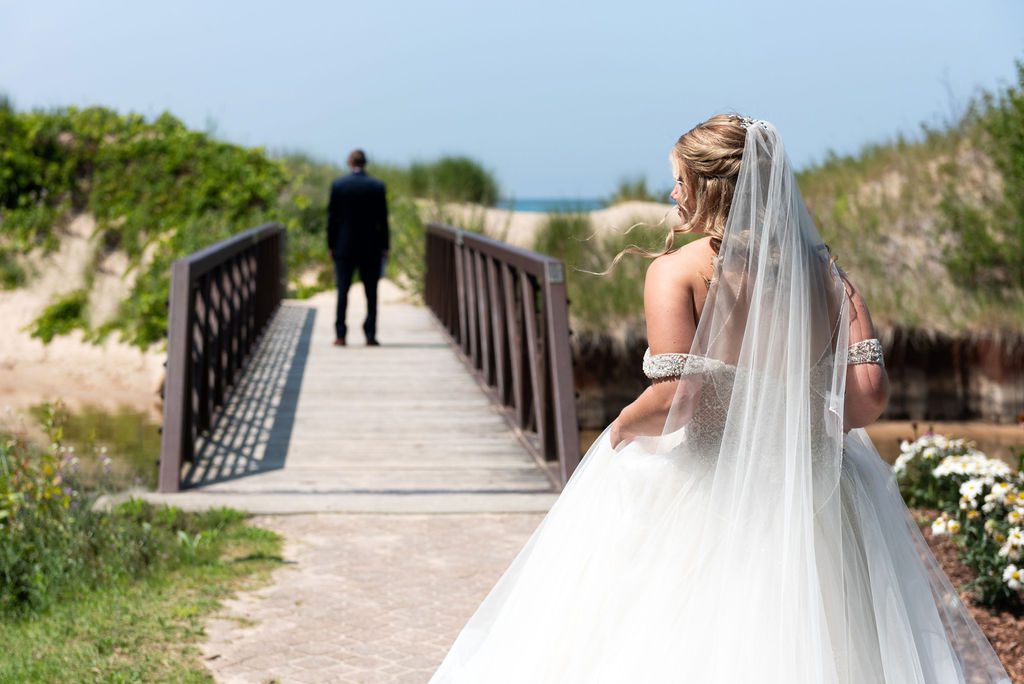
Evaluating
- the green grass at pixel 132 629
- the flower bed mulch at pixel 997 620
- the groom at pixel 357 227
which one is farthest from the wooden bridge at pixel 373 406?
the flower bed mulch at pixel 997 620

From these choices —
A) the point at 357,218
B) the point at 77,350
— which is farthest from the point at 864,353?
the point at 77,350

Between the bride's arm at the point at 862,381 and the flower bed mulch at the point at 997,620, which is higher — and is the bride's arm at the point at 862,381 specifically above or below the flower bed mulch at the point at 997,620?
above

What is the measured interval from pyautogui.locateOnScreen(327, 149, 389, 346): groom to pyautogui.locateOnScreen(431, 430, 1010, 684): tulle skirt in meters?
8.53

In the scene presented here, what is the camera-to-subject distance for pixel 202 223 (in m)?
21.0

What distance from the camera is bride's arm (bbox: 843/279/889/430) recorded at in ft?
8.93

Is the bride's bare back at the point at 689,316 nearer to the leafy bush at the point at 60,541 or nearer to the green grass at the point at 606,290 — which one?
the leafy bush at the point at 60,541

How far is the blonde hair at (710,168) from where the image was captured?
2.66 m

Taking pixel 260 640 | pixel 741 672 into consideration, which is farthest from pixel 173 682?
pixel 741 672

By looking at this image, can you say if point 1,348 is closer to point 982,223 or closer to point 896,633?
point 982,223

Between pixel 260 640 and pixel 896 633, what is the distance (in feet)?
7.90

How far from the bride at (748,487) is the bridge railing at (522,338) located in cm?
373

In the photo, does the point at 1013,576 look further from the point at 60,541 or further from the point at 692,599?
the point at 60,541

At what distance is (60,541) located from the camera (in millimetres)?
5203

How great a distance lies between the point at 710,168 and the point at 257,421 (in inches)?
246
